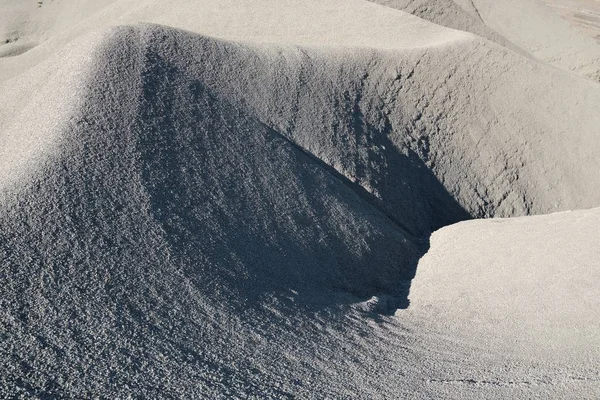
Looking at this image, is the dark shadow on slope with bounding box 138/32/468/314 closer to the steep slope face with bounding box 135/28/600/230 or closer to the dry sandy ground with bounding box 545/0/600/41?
the steep slope face with bounding box 135/28/600/230

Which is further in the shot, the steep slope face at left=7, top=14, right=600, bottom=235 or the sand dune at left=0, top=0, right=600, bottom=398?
the steep slope face at left=7, top=14, right=600, bottom=235

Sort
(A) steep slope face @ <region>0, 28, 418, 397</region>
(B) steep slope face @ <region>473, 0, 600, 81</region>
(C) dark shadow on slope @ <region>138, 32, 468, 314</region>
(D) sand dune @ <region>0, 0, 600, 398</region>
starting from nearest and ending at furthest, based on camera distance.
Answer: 1. (A) steep slope face @ <region>0, 28, 418, 397</region>
2. (D) sand dune @ <region>0, 0, 600, 398</region>
3. (C) dark shadow on slope @ <region>138, 32, 468, 314</region>
4. (B) steep slope face @ <region>473, 0, 600, 81</region>

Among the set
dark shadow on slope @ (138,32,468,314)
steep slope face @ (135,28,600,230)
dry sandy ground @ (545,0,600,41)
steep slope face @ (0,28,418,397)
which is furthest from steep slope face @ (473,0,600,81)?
steep slope face @ (0,28,418,397)

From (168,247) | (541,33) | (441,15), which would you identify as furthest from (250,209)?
(541,33)

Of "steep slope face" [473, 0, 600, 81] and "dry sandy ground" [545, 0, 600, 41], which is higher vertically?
"steep slope face" [473, 0, 600, 81]

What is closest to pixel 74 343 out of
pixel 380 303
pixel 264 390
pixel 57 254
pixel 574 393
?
pixel 57 254

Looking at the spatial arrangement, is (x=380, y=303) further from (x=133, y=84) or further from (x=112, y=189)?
(x=133, y=84)

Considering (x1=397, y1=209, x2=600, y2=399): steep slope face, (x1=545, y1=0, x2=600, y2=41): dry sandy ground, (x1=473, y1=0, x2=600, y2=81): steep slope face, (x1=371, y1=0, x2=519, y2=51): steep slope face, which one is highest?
(x1=371, y1=0, x2=519, y2=51): steep slope face

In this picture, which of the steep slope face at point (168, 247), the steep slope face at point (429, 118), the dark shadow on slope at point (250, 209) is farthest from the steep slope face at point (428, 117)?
the steep slope face at point (168, 247)

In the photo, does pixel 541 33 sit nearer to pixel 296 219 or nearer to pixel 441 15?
pixel 441 15
